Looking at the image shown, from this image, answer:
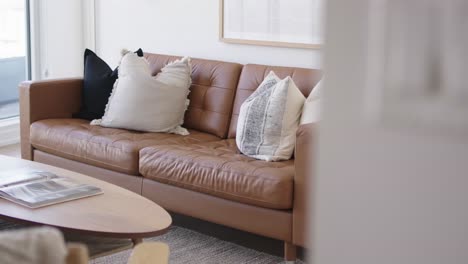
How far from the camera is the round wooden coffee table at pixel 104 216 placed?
256 cm

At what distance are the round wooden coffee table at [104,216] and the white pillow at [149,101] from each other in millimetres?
1092

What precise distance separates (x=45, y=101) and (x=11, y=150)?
107 centimetres

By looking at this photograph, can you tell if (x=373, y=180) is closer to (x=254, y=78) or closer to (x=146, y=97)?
(x=254, y=78)

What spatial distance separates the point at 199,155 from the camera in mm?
3439

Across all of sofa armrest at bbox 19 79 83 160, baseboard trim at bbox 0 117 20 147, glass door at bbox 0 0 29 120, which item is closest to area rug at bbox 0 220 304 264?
sofa armrest at bbox 19 79 83 160

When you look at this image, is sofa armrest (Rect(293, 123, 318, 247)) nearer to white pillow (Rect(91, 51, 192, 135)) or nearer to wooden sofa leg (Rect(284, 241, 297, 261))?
wooden sofa leg (Rect(284, 241, 297, 261))

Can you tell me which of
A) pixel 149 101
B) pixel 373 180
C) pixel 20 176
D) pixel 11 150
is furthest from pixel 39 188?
pixel 373 180

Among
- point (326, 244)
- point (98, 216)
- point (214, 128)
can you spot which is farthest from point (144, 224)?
point (326, 244)

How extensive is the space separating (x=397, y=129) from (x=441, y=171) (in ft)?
0.15

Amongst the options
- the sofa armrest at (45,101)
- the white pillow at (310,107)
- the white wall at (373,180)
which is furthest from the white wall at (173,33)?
the white wall at (373,180)

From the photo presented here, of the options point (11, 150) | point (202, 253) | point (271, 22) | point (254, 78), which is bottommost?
point (202, 253)

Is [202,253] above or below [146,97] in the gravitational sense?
below

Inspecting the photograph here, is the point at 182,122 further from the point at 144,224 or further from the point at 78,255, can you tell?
the point at 78,255

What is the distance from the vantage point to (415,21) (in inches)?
21.8
